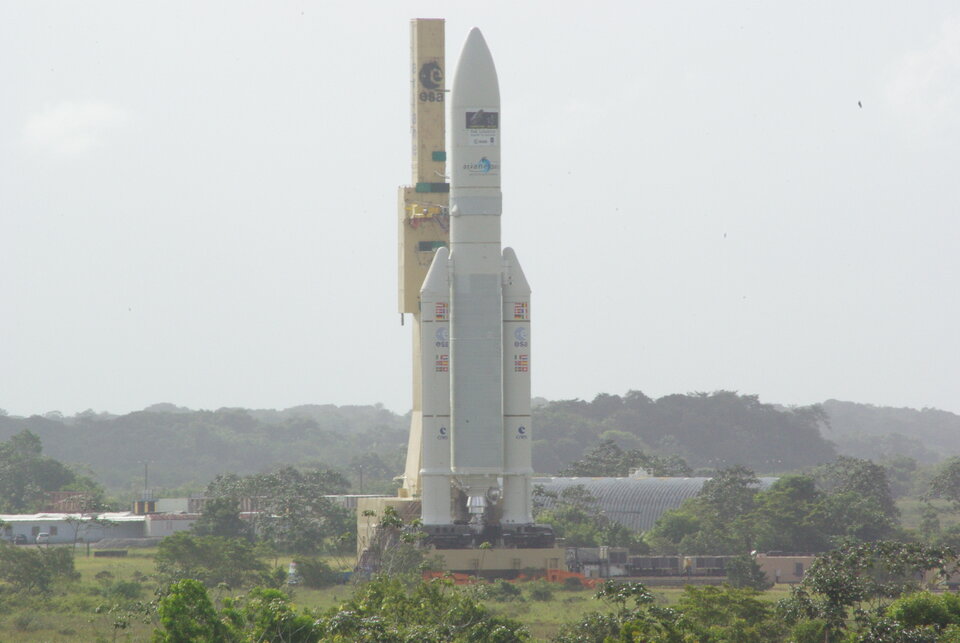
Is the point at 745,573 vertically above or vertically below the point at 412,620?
above

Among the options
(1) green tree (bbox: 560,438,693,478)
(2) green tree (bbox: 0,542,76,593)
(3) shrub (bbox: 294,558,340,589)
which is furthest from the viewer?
(1) green tree (bbox: 560,438,693,478)

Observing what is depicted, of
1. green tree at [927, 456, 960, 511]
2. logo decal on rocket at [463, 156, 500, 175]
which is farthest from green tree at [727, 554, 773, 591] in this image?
green tree at [927, 456, 960, 511]

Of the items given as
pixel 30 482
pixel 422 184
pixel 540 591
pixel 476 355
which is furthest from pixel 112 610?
pixel 30 482

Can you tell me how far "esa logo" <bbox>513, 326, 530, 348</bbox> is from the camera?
60594mm

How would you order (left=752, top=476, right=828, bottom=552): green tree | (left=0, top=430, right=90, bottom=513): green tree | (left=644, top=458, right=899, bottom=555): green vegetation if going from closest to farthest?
(left=752, top=476, right=828, bottom=552): green tree → (left=644, top=458, right=899, bottom=555): green vegetation → (left=0, top=430, right=90, bottom=513): green tree

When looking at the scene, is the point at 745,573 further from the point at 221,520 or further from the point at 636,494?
the point at 636,494

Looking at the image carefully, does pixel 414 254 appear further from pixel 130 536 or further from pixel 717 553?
pixel 130 536

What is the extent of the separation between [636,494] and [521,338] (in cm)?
3907

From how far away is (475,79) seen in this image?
59938 mm

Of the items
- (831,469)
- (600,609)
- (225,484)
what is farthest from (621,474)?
(600,609)

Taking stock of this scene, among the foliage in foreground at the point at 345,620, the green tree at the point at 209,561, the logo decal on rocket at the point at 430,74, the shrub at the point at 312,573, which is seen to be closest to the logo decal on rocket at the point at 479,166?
the logo decal on rocket at the point at 430,74

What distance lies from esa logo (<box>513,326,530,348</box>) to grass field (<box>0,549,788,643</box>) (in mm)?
9052

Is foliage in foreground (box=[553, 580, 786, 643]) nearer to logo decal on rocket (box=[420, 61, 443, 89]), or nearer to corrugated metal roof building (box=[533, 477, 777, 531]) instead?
logo decal on rocket (box=[420, 61, 443, 89])

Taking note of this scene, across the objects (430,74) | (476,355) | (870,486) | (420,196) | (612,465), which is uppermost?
(430,74)
